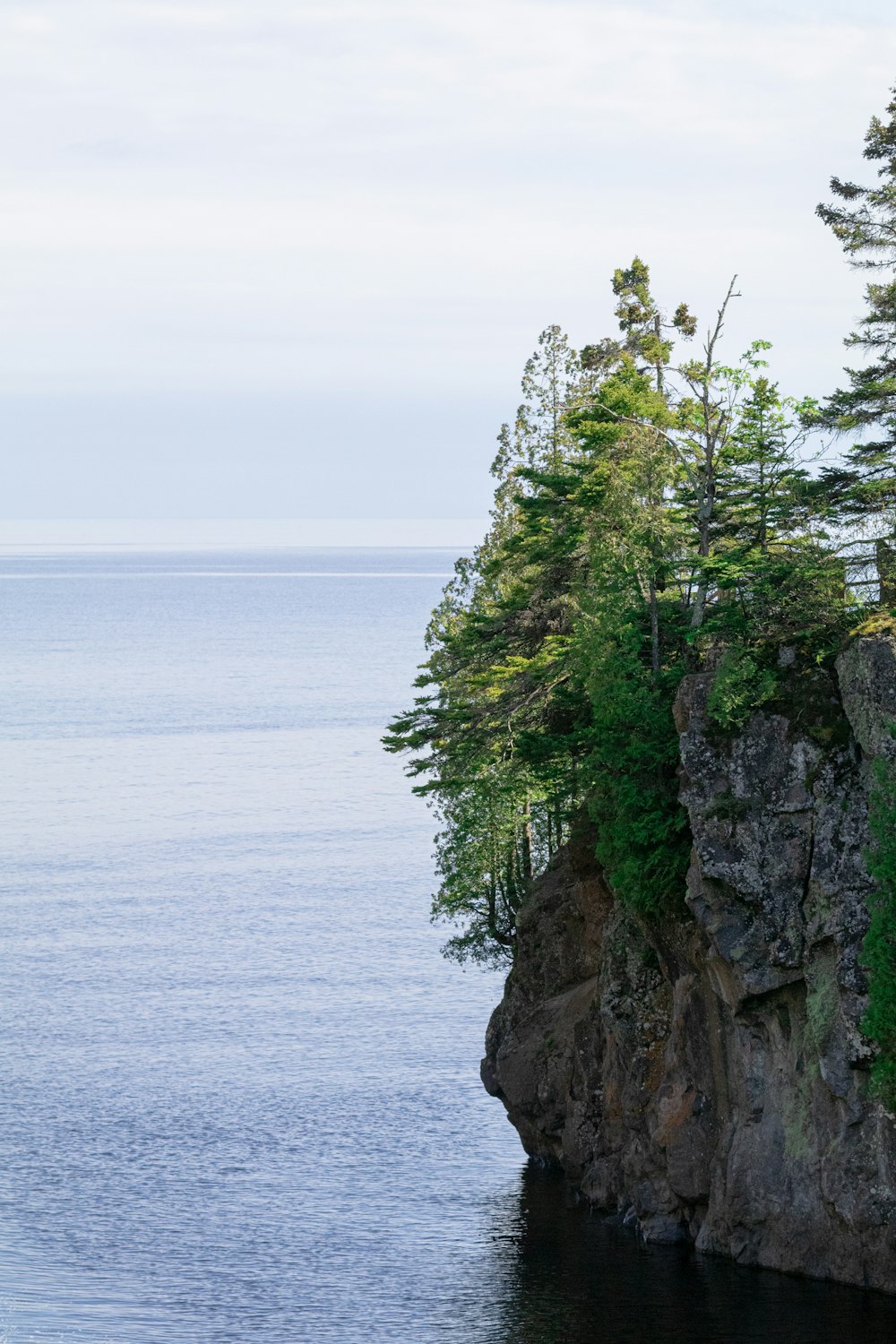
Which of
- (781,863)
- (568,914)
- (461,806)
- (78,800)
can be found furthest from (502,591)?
(78,800)

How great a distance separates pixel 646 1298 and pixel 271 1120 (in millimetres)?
18653

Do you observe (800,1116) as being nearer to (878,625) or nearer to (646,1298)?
(646,1298)

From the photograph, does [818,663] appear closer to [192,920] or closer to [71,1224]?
[71,1224]

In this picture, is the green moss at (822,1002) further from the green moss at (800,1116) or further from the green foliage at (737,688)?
the green foliage at (737,688)

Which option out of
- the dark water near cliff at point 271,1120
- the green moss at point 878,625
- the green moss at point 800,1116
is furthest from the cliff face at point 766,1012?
the dark water near cliff at point 271,1120

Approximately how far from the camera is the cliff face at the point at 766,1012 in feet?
125

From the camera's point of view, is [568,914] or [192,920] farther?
[192,920]

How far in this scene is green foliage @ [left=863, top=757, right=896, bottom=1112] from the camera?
1431 inches

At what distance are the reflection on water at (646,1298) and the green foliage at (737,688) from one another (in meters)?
13.8

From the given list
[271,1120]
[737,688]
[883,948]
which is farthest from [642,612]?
[271,1120]

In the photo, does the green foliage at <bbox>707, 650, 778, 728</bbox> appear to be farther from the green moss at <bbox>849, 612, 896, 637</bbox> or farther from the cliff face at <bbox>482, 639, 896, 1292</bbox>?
the green moss at <bbox>849, 612, 896, 637</bbox>

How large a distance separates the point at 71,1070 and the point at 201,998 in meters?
10.3

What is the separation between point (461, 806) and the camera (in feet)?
201

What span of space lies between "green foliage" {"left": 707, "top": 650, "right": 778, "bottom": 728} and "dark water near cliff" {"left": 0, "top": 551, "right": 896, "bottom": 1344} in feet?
45.7
